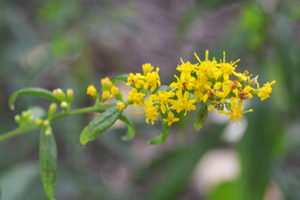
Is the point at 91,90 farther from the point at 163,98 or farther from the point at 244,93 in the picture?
the point at 244,93

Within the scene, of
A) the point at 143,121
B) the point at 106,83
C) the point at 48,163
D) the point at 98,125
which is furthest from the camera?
the point at 143,121

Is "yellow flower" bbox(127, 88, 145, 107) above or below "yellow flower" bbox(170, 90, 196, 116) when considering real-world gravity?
above

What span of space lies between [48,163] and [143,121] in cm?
261

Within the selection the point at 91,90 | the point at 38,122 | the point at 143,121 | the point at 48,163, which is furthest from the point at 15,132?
the point at 143,121

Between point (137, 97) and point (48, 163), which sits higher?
point (137, 97)

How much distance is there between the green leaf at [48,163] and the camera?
4.49 feet

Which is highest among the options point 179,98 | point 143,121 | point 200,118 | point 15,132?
point 143,121

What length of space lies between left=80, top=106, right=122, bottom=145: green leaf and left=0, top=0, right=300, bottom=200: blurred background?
32.1 inches

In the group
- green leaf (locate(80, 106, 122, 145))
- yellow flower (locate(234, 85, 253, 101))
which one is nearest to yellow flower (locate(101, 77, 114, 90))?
green leaf (locate(80, 106, 122, 145))

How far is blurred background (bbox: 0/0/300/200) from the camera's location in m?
2.65

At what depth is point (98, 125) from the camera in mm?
1281

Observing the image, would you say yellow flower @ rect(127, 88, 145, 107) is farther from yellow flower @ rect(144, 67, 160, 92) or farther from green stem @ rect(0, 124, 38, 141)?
green stem @ rect(0, 124, 38, 141)

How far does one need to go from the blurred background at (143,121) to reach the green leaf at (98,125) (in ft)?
2.68

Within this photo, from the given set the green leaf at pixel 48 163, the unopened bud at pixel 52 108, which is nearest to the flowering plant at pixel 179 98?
the green leaf at pixel 48 163
